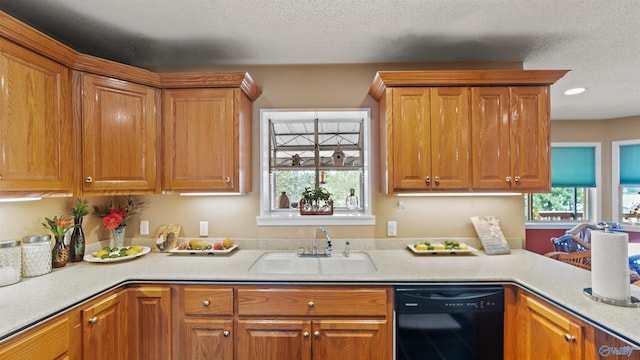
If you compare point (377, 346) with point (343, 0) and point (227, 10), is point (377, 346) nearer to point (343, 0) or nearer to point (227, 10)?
point (343, 0)

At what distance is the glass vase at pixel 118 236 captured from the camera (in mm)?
2274

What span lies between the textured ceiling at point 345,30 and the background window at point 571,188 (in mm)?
2525

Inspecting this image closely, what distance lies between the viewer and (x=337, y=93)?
8.02 feet

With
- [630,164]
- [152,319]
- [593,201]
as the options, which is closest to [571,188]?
[593,201]

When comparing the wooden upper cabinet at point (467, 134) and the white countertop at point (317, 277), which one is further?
the wooden upper cabinet at point (467, 134)

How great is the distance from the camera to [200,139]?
2105mm

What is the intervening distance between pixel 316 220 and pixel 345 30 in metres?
1.44

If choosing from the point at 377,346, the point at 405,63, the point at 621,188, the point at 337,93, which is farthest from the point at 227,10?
the point at 621,188

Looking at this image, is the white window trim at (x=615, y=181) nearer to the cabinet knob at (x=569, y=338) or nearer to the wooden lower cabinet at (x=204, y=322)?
the cabinet knob at (x=569, y=338)

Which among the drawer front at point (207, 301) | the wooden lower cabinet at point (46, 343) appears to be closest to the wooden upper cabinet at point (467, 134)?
the drawer front at point (207, 301)

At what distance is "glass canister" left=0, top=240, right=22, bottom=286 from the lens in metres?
1.55

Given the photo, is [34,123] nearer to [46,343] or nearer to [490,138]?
[46,343]

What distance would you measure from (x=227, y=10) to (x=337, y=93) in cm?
104

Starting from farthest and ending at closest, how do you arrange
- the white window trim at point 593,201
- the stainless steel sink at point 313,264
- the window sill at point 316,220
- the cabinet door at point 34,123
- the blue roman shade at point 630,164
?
the white window trim at point 593,201 → the blue roman shade at point 630,164 → the window sill at point 316,220 → the stainless steel sink at point 313,264 → the cabinet door at point 34,123
